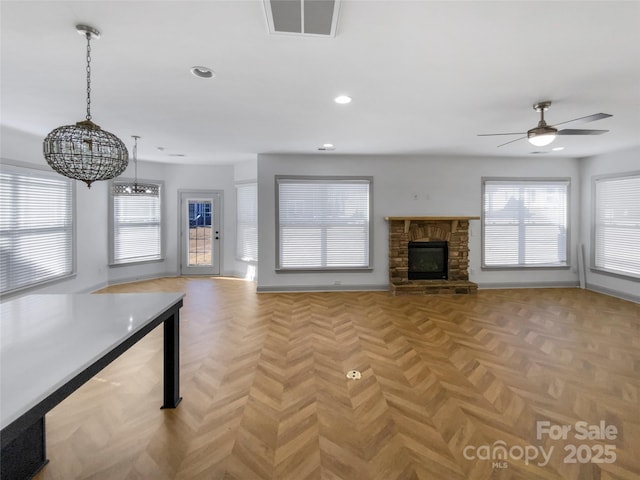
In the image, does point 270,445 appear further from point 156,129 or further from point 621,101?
point 621,101

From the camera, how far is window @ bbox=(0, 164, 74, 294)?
387cm

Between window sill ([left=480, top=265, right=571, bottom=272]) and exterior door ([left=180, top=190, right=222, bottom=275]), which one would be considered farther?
exterior door ([left=180, top=190, right=222, bottom=275])

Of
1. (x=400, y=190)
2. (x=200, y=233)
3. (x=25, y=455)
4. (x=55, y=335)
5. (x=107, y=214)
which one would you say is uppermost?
(x=400, y=190)

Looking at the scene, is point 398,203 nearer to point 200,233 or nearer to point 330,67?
point 330,67

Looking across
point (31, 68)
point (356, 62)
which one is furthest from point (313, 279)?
point (31, 68)

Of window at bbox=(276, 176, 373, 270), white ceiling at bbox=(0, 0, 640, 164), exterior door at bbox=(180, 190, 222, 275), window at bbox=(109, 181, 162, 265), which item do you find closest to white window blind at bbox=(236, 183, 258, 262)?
exterior door at bbox=(180, 190, 222, 275)

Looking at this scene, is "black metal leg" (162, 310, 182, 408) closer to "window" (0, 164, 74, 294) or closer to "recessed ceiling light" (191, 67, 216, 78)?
"recessed ceiling light" (191, 67, 216, 78)

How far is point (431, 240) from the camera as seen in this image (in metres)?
5.52

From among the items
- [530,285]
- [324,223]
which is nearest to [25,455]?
[324,223]

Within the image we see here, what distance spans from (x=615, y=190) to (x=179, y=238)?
28.3 ft

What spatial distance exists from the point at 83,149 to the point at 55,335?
113cm

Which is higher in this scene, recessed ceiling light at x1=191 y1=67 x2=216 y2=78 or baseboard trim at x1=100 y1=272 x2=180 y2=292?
recessed ceiling light at x1=191 y1=67 x2=216 y2=78

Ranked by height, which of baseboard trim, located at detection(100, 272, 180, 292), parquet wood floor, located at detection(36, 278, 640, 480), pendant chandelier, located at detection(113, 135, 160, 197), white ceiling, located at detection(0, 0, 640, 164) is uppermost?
white ceiling, located at detection(0, 0, 640, 164)

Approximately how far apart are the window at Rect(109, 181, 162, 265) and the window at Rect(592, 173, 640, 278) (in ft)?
28.2
